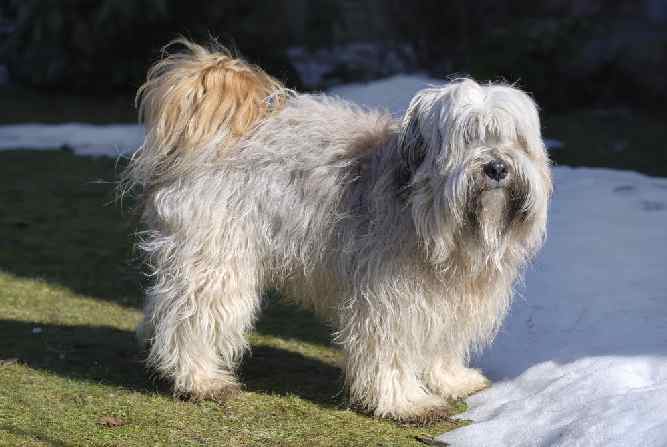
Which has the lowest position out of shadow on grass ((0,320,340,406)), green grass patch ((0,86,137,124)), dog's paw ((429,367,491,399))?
shadow on grass ((0,320,340,406))

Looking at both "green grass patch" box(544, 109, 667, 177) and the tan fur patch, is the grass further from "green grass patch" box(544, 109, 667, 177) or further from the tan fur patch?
"green grass patch" box(544, 109, 667, 177)

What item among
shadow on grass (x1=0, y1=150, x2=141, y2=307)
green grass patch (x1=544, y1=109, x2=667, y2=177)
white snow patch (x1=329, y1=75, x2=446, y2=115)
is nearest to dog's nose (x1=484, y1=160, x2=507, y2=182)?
shadow on grass (x1=0, y1=150, x2=141, y2=307)

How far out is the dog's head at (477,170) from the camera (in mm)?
4004

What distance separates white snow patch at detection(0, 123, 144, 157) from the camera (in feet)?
34.2

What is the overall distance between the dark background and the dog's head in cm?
614

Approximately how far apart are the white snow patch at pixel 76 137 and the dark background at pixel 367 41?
136cm

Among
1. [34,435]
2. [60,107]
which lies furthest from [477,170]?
[60,107]

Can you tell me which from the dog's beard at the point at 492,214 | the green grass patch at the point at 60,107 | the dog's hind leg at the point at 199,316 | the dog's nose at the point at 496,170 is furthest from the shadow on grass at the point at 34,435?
the green grass patch at the point at 60,107

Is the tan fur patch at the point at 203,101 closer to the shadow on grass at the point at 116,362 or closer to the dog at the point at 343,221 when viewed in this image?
the dog at the point at 343,221

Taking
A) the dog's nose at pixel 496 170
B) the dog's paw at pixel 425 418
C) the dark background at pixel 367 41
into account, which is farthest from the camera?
the dark background at pixel 367 41

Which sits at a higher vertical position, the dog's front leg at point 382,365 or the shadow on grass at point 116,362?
the dog's front leg at point 382,365

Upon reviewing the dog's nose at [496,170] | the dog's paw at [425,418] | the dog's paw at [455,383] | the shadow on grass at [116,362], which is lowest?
the shadow on grass at [116,362]

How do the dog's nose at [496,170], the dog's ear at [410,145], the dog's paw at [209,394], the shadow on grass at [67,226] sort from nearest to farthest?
→ the dog's nose at [496,170]
the dog's ear at [410,145]
the dog's paw at [209,394]
the shadow on grass at [67,226]

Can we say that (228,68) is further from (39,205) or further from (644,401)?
(39,205)
